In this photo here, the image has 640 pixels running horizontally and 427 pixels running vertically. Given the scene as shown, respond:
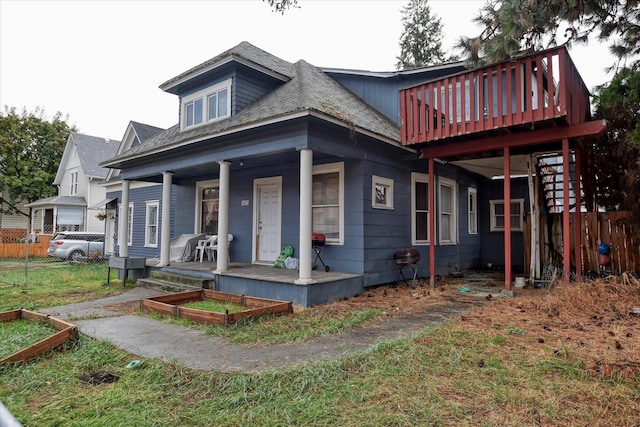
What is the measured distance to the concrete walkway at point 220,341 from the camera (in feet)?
12.2

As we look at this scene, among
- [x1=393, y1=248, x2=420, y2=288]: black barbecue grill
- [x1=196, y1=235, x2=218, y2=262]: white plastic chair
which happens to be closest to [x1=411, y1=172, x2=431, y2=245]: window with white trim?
[x1=393, y1=248, x2=420, y2=288]: black barbecue grill

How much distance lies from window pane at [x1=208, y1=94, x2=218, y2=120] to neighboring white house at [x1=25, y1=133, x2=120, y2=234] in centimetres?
1477

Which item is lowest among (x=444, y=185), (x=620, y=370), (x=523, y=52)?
(x=620, y=370)

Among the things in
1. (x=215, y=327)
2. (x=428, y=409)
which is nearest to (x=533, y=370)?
(x=428, y=409)

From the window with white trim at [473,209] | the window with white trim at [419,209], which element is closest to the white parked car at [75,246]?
the window with white trim at [419,209]

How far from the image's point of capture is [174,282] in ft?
27.6

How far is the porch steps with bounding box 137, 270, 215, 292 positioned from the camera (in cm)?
777

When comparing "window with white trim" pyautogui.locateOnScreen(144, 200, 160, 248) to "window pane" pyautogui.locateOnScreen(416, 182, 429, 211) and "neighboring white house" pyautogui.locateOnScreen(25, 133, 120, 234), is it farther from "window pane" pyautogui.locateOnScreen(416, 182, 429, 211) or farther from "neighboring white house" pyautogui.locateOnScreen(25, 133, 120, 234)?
"window pane" pyautogui.locateOnScreen(416, 182, 429, 211)

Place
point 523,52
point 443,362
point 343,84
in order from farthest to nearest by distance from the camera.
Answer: point 343,84, point 523,52, point 443,362

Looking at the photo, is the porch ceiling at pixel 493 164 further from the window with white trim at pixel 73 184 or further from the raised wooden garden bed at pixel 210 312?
the window with white trim at pixel 73 184

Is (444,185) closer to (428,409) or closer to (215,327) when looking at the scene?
(215,327)

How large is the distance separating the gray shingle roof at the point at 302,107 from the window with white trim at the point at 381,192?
2.93 feet

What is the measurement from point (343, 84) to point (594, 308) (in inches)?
312

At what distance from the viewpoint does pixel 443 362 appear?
11.2ft
